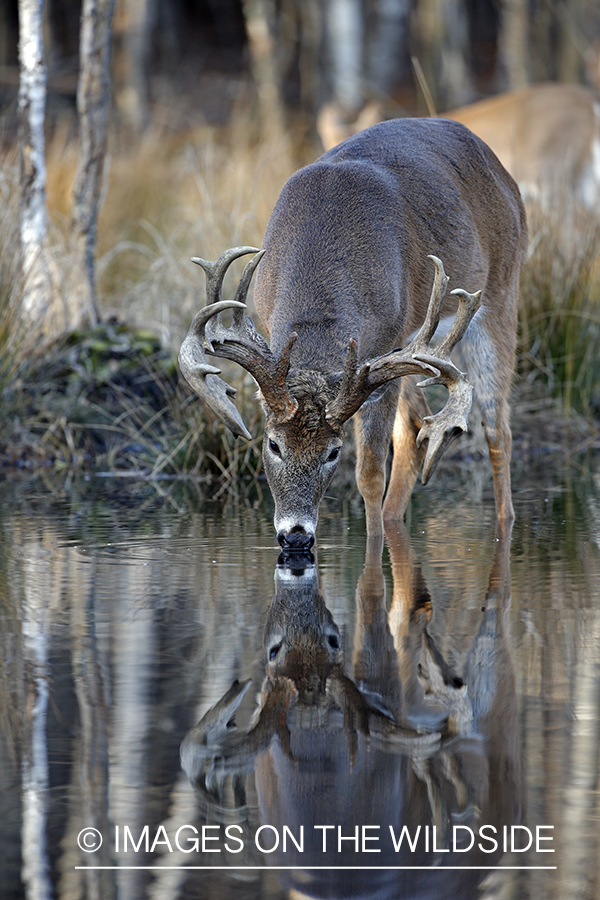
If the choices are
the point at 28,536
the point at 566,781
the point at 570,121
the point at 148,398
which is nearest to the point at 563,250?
the point at 148,398

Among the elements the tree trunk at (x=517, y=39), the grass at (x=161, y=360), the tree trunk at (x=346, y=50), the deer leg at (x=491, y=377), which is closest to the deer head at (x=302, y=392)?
the deer leg at (x=491, y=377)

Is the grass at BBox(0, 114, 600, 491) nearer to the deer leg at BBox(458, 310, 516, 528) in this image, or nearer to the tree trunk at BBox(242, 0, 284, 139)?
the deer leg at BBox(458, 310, 516, 528)

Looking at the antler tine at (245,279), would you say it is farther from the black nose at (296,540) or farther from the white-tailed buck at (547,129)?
the white-tailed buck at (547,129)

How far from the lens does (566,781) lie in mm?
3016

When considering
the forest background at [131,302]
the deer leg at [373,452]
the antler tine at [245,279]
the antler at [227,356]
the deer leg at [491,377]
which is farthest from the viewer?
the forest background at [131,302]

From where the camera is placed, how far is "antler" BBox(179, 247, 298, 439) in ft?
16.8

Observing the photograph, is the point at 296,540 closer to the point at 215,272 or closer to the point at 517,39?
the point at 215,272

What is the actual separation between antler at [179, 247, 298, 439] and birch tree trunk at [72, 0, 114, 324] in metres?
3.93

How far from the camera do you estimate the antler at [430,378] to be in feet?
16.4

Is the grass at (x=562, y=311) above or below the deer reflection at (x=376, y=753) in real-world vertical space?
above

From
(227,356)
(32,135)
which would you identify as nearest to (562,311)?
(32,135)

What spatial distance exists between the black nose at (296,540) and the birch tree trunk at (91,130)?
439 cm

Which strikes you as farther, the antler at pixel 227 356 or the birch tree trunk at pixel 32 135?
the birch tree trunk at pixel 32 135

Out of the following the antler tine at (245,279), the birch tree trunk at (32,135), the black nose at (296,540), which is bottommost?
the black nose at (296,540)
